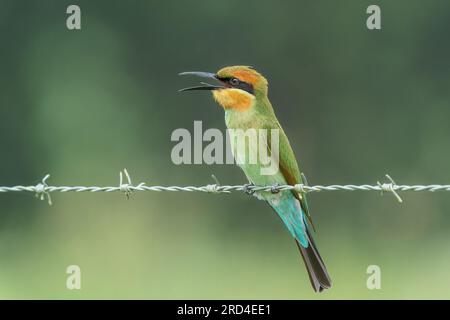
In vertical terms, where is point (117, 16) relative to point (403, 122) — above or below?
above

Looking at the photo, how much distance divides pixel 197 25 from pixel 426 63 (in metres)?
2.67

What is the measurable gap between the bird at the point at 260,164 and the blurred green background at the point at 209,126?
201cm

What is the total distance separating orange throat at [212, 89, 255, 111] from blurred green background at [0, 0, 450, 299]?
6.88 feet

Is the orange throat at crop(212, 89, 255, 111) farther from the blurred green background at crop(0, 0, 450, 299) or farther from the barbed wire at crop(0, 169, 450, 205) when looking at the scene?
the blurred green background at crop(0, 0, 450, 299)

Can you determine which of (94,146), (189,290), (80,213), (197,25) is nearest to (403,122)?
(197,25)

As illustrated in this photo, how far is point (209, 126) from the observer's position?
31.7 ft

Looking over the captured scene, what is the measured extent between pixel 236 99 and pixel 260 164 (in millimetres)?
375

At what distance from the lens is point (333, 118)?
10.6 m

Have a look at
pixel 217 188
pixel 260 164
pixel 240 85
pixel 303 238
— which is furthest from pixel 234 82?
pixel 217 188

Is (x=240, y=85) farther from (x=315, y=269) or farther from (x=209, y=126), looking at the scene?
(x=209, y=126)

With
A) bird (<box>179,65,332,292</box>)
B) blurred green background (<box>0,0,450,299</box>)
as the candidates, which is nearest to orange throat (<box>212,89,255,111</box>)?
bird (<box>179,65,332,292</box>)

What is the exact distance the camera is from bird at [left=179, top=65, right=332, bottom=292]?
14.0ft

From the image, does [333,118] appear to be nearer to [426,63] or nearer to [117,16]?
[426,63]

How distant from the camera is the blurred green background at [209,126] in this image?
7055mm
